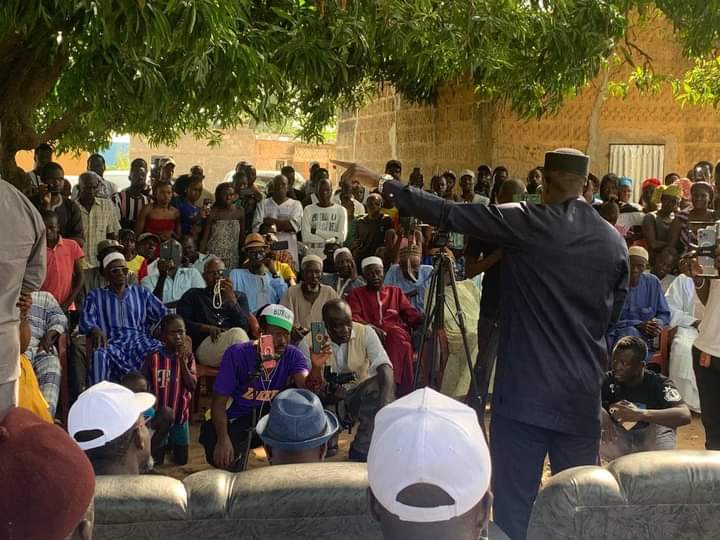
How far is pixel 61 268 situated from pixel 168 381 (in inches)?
60.1

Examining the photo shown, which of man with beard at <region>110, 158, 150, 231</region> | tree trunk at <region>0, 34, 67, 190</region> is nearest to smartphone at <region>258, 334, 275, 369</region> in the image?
tree trunk at <region>0, 34, 67, 190</region>

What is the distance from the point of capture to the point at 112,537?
2311 mm

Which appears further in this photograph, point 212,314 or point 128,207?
point 128,207

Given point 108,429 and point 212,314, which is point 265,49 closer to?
point 212,314

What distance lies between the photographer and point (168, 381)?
590 centimetres

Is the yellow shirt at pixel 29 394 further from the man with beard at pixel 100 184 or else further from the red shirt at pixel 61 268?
the man with beard at pixel 100 184

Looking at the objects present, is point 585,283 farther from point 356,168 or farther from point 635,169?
point 635,169

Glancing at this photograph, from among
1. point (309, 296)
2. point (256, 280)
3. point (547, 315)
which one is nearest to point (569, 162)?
point (547, 315)

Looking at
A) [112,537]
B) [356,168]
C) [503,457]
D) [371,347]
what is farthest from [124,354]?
[112,537]

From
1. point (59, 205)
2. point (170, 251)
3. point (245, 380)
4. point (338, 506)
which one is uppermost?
point (59, 205)

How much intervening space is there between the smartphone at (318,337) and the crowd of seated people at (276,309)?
0.03 m

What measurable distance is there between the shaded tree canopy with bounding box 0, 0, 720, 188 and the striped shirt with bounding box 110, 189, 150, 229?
0.94 meters

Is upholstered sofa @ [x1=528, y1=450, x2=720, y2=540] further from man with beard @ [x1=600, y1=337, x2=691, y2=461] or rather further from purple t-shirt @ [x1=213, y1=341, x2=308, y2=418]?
purple t-shirt @ [x1=213, y1=341, x2=308, y2=418]

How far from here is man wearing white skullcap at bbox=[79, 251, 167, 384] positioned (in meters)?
6.22
